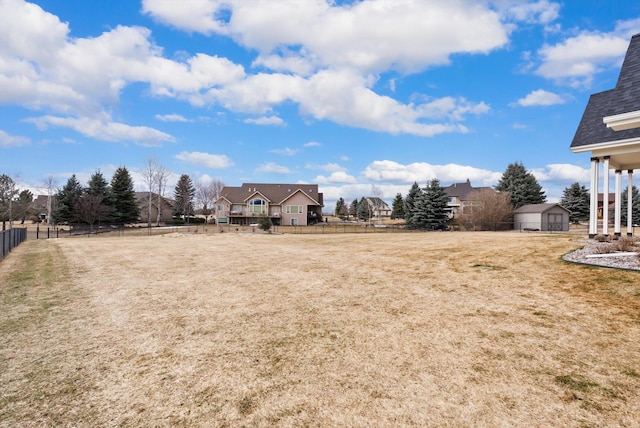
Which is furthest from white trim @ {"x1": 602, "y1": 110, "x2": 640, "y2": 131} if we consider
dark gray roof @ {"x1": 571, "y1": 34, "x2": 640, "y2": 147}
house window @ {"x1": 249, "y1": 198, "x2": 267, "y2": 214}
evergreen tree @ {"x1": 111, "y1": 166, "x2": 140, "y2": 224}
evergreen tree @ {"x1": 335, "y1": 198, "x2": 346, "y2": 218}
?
evergreen tree @ {"x1": 335, "y1": 198, "x2": 346, "y2": 218}

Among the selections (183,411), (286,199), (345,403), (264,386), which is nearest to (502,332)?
(345,403)

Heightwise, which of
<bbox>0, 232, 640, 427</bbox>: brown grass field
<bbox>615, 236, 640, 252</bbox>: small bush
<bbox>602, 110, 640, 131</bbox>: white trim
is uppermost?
<bbox>602, 110, 640, 131</bbox>: white trim

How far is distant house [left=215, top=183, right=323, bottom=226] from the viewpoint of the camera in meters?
50.8

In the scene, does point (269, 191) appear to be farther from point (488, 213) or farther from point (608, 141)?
point (608, 141)

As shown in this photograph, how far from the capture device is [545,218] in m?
38.2

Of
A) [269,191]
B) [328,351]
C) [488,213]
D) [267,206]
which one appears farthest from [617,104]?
[269,191]

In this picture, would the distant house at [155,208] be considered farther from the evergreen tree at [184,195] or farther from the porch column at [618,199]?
the porch column at [618,199]

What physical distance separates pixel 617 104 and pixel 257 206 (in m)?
46.4

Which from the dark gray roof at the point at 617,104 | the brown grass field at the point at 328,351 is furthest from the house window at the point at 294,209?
the brown grass field at the point at 328,351

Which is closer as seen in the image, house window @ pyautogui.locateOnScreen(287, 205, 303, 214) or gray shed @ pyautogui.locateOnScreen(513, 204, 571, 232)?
gray shed @ pyautogui.locateOnScreen(513, 204, 571, 232)

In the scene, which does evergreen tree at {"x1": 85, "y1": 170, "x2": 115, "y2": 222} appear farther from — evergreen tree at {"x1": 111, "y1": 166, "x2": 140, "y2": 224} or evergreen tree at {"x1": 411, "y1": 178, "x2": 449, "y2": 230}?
evergreen tree at {"x1": 411, "y1": 178, "x2": 449, "y2": 230}

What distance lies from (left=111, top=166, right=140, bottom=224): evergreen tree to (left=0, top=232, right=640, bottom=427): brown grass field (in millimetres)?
41168

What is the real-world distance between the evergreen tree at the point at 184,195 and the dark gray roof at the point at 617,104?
183 feet

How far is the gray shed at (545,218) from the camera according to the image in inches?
1500
